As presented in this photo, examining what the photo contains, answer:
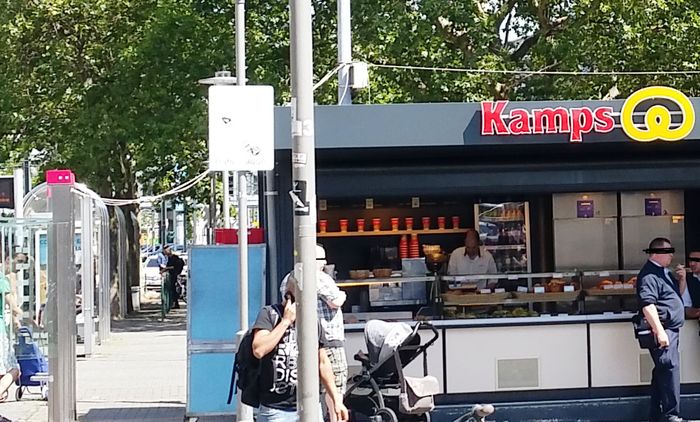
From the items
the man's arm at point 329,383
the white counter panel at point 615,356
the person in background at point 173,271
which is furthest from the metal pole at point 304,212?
the person in background at point 173,271

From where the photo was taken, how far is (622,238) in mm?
14188

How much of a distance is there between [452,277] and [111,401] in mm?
4866

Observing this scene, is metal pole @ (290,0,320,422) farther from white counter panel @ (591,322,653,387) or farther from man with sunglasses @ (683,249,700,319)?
man with sunglasses @ (683,249,700,319)

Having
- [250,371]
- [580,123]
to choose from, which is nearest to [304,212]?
[250,371]

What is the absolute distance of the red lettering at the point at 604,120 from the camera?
10.4 metres

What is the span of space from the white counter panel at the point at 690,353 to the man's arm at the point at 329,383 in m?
4.96

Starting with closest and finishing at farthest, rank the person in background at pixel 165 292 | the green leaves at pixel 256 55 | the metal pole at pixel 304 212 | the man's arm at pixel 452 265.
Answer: the metal pole at pixel 304 212 < the man's arm at pixel 452 265 < the green leaves at pixel 256 55 < the person in background at pixel 165 292

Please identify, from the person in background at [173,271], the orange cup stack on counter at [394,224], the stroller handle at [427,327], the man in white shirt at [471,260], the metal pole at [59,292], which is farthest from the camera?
the person in background at [173,271]

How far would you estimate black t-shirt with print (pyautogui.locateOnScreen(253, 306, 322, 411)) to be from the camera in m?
6.80

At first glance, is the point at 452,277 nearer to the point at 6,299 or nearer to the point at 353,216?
the point at 353,216

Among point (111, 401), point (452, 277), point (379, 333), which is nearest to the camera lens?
point (379, 333)

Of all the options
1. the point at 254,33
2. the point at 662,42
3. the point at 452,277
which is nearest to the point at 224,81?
the point at 452,277

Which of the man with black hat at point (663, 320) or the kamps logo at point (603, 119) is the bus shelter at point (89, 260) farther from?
the man with black hat at point (663, 320)

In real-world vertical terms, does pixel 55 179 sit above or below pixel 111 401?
above
